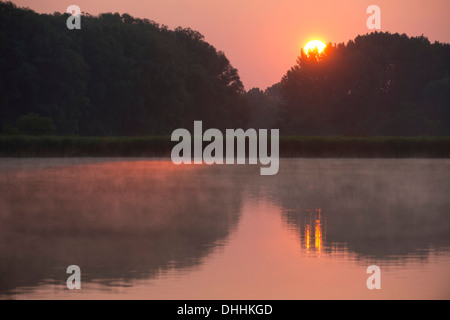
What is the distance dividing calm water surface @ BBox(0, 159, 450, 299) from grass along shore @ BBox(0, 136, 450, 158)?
93.4ft

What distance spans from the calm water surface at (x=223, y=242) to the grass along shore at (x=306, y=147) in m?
28.5

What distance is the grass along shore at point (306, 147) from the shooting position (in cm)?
5197

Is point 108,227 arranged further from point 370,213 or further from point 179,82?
point 179,82

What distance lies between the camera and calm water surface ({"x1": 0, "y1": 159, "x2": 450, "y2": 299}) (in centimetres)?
884

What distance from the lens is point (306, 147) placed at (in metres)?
52.3

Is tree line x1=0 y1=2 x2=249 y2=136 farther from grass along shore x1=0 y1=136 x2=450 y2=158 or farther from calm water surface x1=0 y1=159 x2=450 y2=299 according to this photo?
calm water surface x1=0 y1=159 x2=450 y2=299

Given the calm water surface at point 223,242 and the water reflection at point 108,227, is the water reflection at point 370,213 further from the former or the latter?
the water reflection at point 108,227

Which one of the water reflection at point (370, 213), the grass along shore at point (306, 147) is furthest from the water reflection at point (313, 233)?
the grass along shore at point (306, 147)

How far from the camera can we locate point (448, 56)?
96562 millimetres

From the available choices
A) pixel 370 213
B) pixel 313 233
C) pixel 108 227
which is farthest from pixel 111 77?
pixel 313 233

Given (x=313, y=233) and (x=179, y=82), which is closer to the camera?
(x=313, y=233)

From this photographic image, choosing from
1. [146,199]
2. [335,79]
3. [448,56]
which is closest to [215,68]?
[335,79]

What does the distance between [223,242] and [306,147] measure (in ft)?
133
